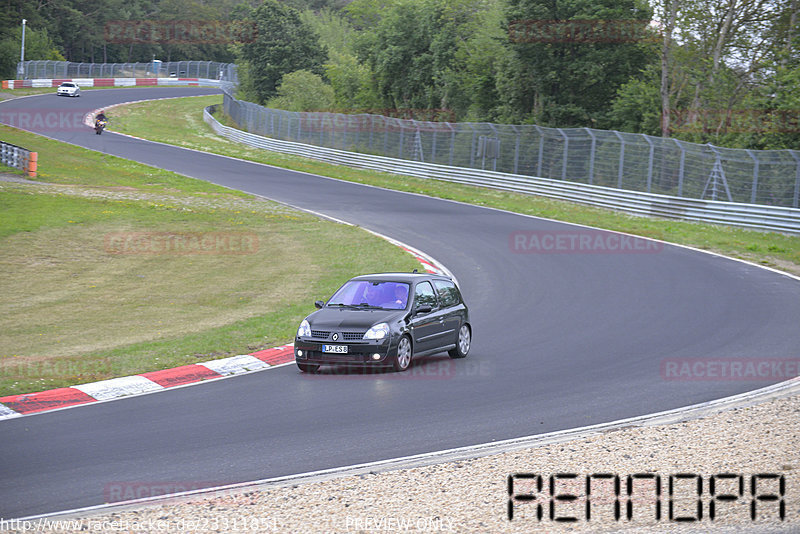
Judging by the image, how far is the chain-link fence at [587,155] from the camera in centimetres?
3019

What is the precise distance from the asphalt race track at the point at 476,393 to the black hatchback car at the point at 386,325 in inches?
13.0

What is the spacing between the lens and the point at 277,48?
76125 millimetres

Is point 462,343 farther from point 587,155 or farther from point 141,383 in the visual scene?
point 587,155

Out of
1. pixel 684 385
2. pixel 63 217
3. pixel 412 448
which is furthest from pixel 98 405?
pixel 63 217

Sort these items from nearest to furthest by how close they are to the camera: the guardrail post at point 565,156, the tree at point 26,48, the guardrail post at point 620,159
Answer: the guardrail post at point 620,159 < the guardrail post at point 565,156 < the tree at point 26,48

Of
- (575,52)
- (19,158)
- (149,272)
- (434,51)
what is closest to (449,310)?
(149,272)

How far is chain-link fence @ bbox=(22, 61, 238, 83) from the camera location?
321 feet

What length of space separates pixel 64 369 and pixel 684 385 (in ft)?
29.7

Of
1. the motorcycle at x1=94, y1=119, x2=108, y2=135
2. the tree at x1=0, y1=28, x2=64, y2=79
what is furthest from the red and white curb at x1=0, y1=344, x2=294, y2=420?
the tree at x1=0, y1=28, x2=64, y2=79

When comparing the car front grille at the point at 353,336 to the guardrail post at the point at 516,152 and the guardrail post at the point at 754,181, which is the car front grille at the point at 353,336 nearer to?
the guardrail post at the point at 754,181

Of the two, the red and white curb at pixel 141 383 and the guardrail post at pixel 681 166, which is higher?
the guardrail post at pixel 681 166

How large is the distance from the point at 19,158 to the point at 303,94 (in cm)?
3224

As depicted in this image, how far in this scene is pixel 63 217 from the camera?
94.3 feet

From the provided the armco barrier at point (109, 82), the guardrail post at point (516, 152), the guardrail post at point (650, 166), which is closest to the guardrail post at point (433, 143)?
the guardrail post at point (516, 152)
